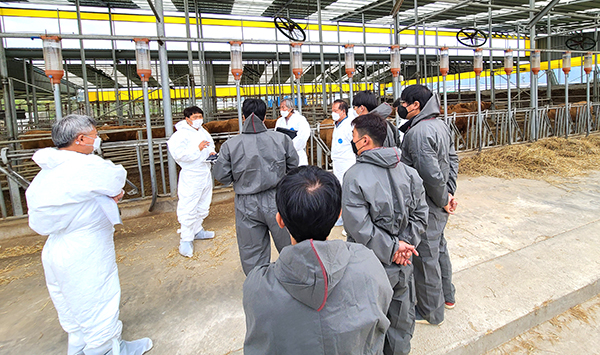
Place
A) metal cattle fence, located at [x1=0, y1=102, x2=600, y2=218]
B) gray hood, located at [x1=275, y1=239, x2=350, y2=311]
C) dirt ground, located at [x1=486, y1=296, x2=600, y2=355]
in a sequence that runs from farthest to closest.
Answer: metal cattle fence, located at [x1=0, y1=102, x2=600, y2=218] → dirt ground, located at [x1=486, y1=296, x2=600, y2=355] → gray hood, located at [x1=275, y1=239, x2=350, y2=311]

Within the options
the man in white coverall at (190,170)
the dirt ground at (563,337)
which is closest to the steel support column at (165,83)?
the man in white coverall at (190,170)

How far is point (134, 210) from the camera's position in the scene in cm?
548

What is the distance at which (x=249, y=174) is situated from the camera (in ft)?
9.18

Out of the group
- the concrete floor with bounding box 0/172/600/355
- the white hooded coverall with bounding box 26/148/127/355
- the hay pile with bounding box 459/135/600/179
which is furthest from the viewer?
the hay pile with bounding box 459/135/600/179

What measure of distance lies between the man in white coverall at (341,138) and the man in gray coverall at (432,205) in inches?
69.1

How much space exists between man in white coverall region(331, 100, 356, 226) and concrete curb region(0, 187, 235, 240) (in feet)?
7.77

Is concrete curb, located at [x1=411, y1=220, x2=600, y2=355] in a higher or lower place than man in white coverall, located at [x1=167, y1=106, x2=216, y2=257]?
lower

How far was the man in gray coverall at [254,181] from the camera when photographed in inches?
109

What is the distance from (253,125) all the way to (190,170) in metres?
1.52

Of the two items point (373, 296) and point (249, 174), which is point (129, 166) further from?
point (373, 296)

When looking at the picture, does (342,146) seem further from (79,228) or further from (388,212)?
(79,228)

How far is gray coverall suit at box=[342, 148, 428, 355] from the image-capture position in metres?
1.90

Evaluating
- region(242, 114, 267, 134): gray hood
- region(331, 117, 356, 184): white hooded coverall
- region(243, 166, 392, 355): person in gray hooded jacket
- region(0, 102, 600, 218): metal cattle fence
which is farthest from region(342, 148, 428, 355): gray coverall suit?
region(0, 102, 600, 218): metal cattle fence

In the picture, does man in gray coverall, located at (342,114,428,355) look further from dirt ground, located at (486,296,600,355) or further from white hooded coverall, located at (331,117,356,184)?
white hooded coverall, located at (331,117,356,184)
